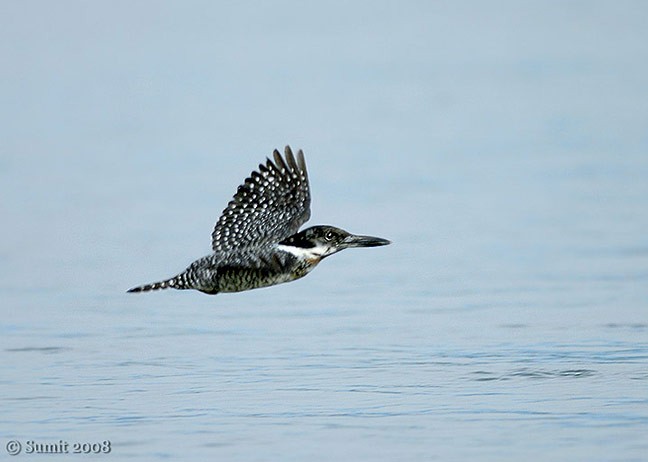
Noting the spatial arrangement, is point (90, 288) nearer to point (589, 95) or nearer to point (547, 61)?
point (589, 95)

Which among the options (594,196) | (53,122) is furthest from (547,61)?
(594,196)

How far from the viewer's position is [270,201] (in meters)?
11.3

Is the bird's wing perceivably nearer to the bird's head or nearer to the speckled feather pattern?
the speckled feather pattern

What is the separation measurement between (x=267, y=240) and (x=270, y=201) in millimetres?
318

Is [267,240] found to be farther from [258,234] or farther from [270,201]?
[270,201]

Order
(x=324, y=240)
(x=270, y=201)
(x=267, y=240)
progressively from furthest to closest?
(x=270, y=201) < (x=267, y=240) < (x=324, y=240)

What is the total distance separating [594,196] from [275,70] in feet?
29.3

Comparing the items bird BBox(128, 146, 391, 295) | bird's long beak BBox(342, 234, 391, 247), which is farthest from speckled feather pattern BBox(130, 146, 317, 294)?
bird's long beak BBox(342, 234, 391, 247)

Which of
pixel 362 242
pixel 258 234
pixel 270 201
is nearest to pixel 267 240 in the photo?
pixel 258 234

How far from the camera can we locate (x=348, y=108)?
21516 millimetres

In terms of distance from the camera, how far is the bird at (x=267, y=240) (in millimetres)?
10797

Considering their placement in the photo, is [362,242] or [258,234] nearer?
[362,242]

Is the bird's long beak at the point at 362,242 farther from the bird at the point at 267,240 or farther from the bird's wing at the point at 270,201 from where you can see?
the bird's wing at the point at 270,201

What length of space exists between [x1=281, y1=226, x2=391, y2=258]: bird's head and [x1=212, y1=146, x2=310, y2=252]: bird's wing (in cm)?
32
